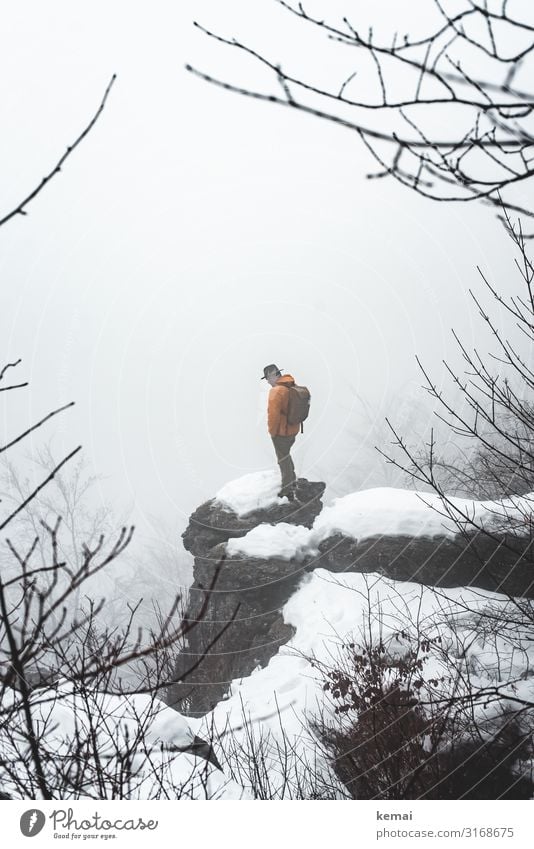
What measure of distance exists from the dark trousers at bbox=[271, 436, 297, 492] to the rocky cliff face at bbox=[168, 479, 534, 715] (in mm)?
484

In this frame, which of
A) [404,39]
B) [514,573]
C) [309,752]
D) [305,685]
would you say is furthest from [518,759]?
[404,39]

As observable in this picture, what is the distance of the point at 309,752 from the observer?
4352 mm

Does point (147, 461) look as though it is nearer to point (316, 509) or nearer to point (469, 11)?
point (316, 509)

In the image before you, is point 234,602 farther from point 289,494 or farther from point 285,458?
point 285,458

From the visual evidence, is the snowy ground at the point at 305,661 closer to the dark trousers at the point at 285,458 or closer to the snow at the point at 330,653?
the snow at the point at 330,653

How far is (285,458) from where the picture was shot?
8.20 meters

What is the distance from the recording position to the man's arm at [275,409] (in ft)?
24.9

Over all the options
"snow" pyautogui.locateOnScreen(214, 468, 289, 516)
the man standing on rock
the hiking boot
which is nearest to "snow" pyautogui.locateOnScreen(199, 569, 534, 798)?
the hiking boot

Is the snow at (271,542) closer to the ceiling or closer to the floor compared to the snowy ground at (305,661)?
closer to the ceiling

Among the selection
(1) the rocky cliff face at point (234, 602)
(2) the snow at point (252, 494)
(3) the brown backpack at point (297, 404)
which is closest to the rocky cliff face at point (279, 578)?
(1) the rocky cliff face at point (234, 602)

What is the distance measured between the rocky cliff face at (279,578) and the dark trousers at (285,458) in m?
0.48

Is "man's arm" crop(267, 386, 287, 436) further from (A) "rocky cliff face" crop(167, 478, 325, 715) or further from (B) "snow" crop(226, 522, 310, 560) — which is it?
(B) "snow" crop(226, 522, 310, 560)

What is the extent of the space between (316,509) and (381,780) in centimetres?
537

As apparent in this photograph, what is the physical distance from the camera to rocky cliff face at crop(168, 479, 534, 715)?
6.50m
